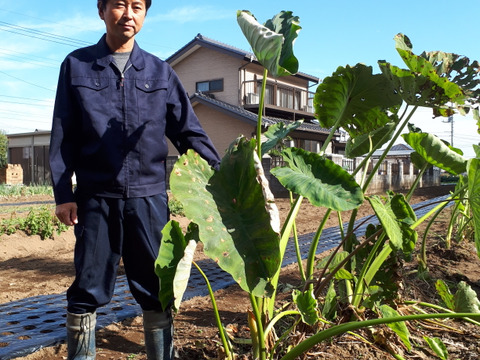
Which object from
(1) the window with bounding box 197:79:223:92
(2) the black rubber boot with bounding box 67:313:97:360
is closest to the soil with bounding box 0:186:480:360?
(2) the black rubber boot with bounding box 67:313:97:360

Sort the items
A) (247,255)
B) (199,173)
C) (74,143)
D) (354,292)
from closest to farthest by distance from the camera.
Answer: (247,255) → (199,173) → (74,143) → (354,292)

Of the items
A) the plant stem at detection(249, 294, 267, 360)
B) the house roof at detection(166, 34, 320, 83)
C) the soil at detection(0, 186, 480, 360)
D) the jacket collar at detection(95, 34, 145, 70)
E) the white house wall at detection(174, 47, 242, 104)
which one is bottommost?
the soil at detection(0, 186, 480, 360)

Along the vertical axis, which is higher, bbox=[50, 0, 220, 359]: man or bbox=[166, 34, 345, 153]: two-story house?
bbox=[166, 34, 345, 153]: two-story house

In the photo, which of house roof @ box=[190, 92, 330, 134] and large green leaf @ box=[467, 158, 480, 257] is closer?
large green leaf @ box=[467, 158, 480, 257]

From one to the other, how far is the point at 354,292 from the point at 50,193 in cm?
1212

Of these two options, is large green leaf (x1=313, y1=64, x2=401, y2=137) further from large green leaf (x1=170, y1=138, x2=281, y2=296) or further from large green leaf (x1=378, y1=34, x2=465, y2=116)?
large green leaf (x1=170, y1=138, x2=281, y2=296)

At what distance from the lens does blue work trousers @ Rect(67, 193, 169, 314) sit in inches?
67.6

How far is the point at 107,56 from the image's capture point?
182cm

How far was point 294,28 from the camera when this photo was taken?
1.55 metres

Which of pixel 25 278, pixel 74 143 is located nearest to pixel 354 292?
pixel 74 143

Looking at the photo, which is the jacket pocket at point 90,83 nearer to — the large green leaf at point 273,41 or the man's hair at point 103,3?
the man's hair at point 103,3

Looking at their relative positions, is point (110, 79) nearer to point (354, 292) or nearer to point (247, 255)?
point (247, 255)

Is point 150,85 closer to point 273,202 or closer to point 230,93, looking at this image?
point 273,202

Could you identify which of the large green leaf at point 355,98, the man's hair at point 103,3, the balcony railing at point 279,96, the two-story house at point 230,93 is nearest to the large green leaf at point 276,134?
the large green leaf at point 355,98
